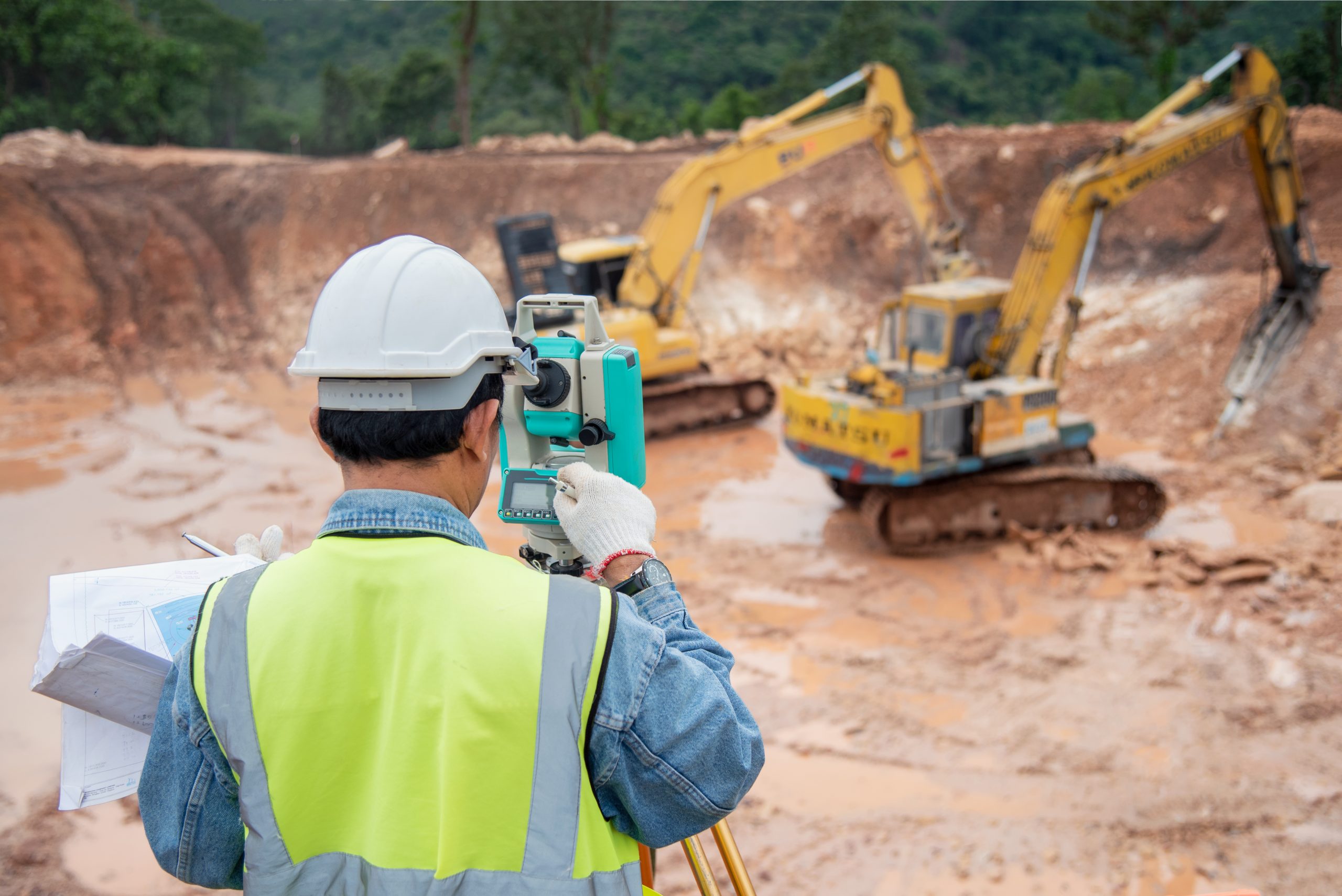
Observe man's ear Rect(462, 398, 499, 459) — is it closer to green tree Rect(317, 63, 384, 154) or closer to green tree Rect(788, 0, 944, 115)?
green tree Rect(788, 0, 944, 115)

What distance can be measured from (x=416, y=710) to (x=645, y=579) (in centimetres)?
43

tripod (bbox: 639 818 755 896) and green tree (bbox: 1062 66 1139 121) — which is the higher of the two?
green tree (bbox: 1062 66 1139 121)

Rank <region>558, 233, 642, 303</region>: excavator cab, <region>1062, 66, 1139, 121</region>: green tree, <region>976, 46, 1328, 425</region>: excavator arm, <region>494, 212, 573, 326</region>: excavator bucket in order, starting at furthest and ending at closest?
1. <region>1062, 66, 1139, 121</region>: green tree
2. <region>494, 212, 573, 326</region>: excavator bucket
3. <region>558, 233, 642, 303</region>: excavator cab
4. <region>976, 46, 1328, 425</region>: excavator arm

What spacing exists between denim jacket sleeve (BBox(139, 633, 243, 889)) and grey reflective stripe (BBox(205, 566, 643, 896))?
0.07m

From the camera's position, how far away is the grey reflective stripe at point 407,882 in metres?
1.37

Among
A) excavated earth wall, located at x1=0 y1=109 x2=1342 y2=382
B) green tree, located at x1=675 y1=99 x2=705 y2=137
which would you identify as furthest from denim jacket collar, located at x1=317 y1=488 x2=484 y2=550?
green tree, located at x1=675 y1=99 x2=705 y2=137

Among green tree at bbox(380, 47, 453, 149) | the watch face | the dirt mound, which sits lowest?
the watch face

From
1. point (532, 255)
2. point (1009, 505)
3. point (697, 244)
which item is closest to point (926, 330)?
point (1009, 505)

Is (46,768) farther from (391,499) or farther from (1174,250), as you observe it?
(1174,250)

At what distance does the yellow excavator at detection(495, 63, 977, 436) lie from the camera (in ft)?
33.1

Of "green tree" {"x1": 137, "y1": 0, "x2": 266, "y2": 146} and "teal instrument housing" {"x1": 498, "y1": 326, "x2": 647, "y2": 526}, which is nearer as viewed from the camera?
"teal instrument housing" {"x1": 498, "y1": 326, "x2": 647, "y2": 526}

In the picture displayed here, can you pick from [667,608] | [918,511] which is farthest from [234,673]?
[918,511]

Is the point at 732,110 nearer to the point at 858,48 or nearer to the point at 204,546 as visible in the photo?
the point at 858,48

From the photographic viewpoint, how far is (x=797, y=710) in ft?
19.1
